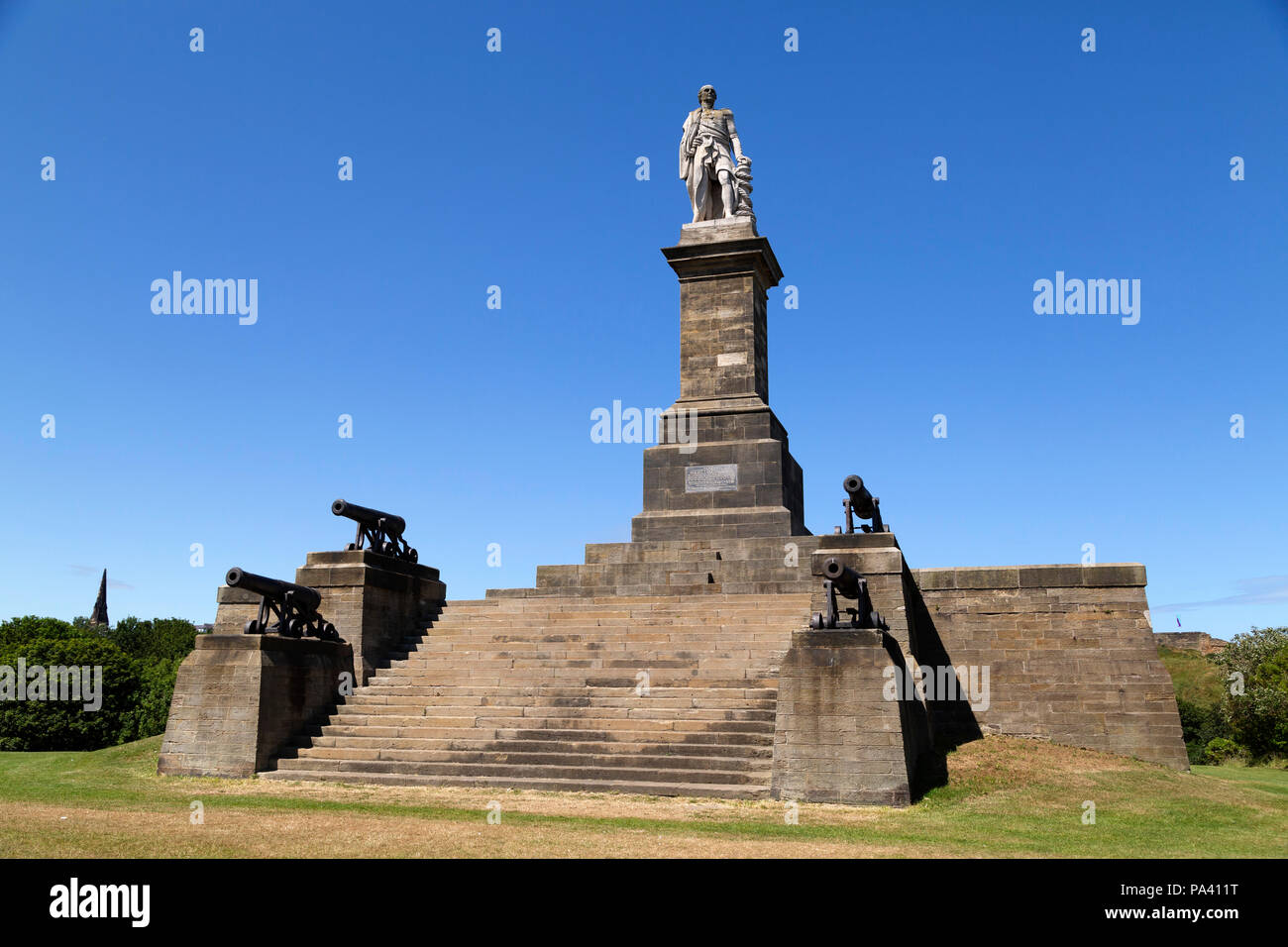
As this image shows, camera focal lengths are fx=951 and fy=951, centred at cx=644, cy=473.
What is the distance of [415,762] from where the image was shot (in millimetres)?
13977

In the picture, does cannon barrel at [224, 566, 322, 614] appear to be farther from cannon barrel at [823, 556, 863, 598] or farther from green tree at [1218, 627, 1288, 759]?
green tree at [1218, 627, 1288, 759]

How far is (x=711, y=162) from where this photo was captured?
24.2 m

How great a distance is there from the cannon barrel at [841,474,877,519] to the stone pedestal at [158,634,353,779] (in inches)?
374

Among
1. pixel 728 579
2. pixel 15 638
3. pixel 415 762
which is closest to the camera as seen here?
pixel 415 762

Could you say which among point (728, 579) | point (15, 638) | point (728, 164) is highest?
point (728, 164)

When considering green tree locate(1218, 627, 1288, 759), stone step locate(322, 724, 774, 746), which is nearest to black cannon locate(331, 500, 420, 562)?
stone step locate(322, 724, 774, 746)

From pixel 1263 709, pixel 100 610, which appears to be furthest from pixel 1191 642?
pixel 100 610

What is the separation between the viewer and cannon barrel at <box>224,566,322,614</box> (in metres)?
14.8

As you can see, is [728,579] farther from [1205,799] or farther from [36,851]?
[36,851]

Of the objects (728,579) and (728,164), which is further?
(728,164)

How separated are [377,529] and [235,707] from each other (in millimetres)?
5400

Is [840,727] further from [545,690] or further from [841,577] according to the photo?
[545,690]
